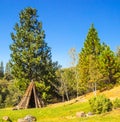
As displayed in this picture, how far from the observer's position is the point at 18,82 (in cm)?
5778

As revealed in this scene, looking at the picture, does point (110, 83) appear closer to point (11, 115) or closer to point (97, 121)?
point (11, 115)

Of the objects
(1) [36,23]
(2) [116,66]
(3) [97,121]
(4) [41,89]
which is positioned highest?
(1) [36,23]

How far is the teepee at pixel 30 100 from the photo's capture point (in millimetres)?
45656

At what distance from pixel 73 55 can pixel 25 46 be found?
17171 millimetres

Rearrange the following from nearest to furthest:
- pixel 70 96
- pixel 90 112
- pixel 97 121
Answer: pixel 97 121
pixel 90 112
pixel 70 96

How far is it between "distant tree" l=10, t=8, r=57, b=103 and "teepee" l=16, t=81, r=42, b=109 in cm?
853

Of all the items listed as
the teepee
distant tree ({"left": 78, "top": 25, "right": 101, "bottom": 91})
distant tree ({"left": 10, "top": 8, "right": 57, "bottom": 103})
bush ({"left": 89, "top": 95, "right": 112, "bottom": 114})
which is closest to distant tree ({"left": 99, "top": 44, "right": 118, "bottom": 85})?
distant tree ({"left": 78, "top": 25, "right": 101, "bottom": 91})

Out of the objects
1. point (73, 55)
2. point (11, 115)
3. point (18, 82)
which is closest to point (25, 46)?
point (18, 82)

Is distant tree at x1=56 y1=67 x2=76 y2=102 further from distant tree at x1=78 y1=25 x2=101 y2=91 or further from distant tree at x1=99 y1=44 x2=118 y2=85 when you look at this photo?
distant tree at x1=99 y1=44 x2=118 y2=85

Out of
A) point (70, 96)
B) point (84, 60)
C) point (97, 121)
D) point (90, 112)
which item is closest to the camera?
point (97, 121)

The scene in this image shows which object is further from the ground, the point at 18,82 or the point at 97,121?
the point at 18,82

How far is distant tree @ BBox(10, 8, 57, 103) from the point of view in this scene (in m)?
56.9

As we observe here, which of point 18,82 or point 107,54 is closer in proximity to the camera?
point 18,82

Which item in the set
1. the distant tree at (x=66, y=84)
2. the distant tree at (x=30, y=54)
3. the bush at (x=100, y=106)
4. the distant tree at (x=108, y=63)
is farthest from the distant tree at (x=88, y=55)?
the bush at (x=100, y=106)
